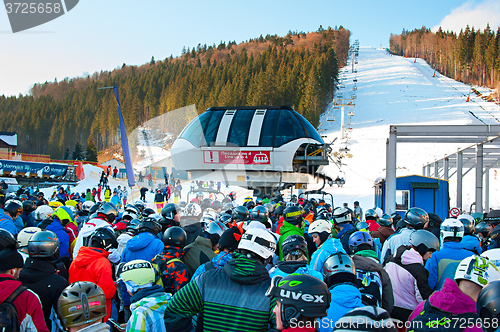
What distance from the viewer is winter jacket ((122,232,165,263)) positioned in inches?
148

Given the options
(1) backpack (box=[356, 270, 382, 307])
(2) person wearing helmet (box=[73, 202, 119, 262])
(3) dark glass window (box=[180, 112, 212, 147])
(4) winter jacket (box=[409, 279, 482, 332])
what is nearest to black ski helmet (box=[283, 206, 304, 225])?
(1) backpack (box=[356, 270, 382, 307])

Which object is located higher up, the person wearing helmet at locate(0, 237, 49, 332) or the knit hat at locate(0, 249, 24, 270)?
the knit hat at locate(0, 249, 24, 270)

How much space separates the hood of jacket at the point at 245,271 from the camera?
2.08 metres

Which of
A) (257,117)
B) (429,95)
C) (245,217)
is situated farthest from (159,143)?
(245,217)

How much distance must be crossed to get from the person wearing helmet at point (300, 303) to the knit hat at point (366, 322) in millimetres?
173

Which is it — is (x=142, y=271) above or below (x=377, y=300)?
above

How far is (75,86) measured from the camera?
101938 millimetres

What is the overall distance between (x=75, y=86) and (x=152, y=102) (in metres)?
39.2

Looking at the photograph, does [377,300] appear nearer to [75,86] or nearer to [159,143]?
[159,143]

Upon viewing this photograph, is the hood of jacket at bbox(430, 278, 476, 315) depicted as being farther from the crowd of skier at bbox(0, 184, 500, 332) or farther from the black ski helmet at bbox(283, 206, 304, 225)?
the black ski helmet at bbox(283, 206, 304, 225)

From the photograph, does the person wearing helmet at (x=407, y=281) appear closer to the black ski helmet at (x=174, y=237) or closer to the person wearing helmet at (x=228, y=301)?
the person wearing helmet at (x=228, y=301)

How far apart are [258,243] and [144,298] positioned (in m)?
0.87

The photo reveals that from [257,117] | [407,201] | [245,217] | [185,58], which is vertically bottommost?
[407,201]

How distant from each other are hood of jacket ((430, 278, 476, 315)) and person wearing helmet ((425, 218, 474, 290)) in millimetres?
1668
